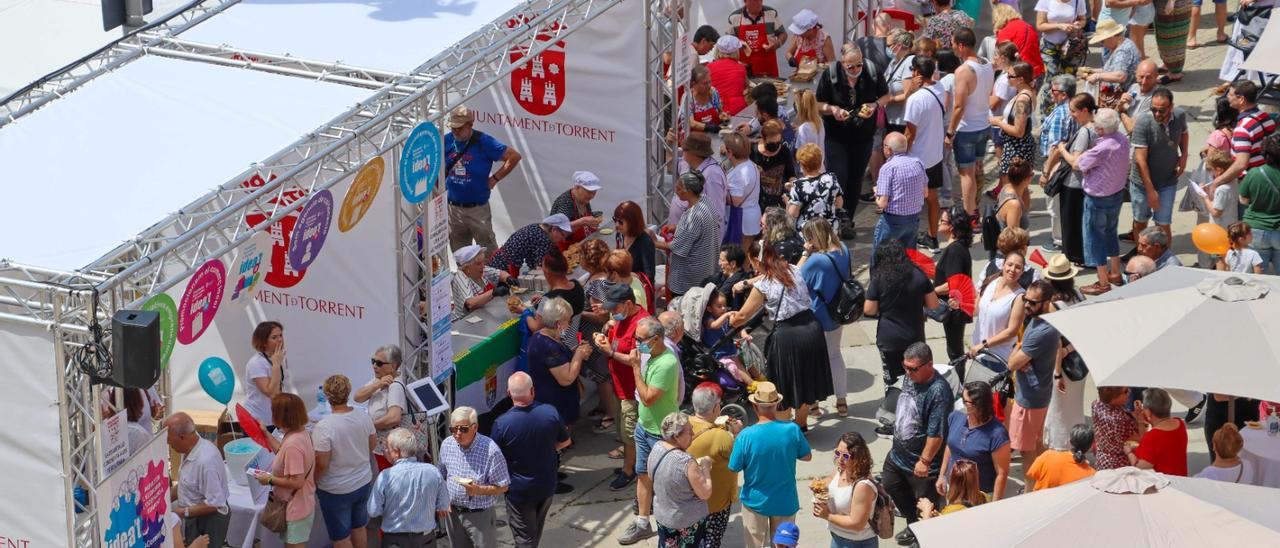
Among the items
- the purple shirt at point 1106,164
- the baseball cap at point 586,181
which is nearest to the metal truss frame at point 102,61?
the baseball cap at point 586,181

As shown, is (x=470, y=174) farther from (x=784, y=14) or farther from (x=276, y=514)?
(x=784, y=14)

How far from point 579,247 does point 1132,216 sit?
15.1 feet

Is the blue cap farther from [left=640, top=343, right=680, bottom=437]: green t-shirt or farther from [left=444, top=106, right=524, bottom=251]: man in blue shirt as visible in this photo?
[left=444, top=106, right=524, bottom=251]: man in blue shirt

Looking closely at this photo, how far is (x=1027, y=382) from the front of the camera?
9.50 meters

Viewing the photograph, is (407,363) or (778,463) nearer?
(778,463)

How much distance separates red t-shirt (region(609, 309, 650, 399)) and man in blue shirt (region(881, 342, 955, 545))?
170cm

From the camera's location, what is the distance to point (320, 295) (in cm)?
985

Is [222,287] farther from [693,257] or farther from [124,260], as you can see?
[693,257]

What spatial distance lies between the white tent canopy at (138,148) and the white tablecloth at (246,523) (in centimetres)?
172

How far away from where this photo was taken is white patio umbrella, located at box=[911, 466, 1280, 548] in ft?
20.8

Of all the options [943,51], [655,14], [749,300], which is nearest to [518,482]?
[749,300]

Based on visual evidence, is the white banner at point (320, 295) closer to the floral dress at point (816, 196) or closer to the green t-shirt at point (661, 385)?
the green t-shirt at point (661, 385)

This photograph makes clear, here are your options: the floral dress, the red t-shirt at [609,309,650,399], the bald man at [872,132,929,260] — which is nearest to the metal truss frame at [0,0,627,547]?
the red t-shirt at [609,309,650,399]

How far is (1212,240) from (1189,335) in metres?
3.34
